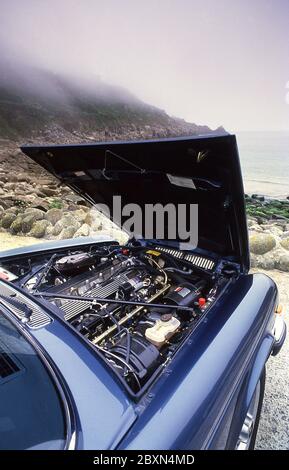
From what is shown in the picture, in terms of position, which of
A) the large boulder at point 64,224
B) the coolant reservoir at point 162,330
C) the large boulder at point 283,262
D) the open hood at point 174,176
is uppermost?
the open hood at point 174,176

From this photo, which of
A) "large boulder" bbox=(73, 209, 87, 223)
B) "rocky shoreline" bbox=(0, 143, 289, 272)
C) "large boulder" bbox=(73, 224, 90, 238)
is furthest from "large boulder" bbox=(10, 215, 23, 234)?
"large boulder" bbox=(73, 224, 90, 238)

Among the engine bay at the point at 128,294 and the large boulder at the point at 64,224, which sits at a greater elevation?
the engine bay at the point at 128,294

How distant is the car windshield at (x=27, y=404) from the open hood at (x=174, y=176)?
50.8 inches

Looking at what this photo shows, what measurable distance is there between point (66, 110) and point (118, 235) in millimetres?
23980

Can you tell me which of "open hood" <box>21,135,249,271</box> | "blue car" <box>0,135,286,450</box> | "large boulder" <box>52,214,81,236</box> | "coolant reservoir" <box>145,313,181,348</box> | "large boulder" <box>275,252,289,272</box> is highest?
"open hood" <box>21,135,249,271</box>

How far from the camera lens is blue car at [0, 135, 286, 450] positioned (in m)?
1.01

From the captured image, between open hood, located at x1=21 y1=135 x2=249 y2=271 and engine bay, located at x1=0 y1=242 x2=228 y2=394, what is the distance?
0.31 m

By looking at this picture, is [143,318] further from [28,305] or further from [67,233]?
[67,233]

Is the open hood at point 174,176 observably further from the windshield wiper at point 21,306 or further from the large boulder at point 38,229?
the large boulder at point 38,229

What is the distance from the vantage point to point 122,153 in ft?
6.32

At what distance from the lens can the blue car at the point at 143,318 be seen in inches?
39.9

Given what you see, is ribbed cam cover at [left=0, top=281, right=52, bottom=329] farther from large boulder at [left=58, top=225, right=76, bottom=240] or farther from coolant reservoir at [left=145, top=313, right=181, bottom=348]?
large boulder at [left=58, top=225, right=76, bottom=240]

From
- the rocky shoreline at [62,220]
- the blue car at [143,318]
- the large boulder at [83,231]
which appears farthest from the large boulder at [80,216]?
the blue car at [143,318]

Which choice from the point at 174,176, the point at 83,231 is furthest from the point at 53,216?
the point at 174,176
